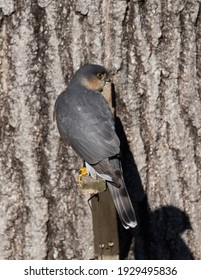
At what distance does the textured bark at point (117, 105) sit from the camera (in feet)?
17.9

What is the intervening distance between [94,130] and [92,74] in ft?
1.02

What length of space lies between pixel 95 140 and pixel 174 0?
35.9 inches

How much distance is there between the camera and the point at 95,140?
17.6ft

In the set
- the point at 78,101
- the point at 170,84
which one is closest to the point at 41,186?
the point at 78,101

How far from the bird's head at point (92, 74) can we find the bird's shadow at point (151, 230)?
18.9 inches

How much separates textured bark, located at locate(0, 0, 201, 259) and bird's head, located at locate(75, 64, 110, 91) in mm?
91

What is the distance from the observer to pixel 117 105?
18.1ft

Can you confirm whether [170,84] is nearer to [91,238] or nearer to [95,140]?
[95,140]

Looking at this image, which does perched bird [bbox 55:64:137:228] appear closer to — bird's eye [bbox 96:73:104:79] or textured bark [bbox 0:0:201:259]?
bird's eye [bbox 96:73:104:79]

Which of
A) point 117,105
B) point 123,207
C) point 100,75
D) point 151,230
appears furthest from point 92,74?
point 151,230

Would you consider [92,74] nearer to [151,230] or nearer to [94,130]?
[94,130]

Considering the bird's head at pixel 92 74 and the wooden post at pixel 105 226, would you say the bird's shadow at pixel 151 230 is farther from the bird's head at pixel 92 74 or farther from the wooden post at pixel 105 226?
the bird's head at pixel 92 74
